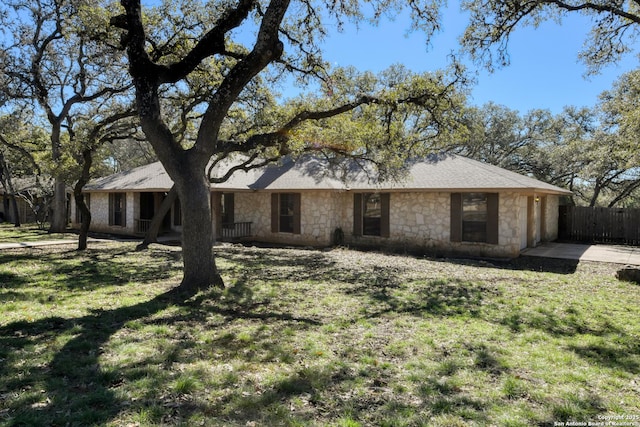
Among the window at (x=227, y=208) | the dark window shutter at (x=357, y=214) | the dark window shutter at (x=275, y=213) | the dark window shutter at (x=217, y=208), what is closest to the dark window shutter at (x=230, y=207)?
the window at (x=227, y=208)

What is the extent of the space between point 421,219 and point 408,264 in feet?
12.2

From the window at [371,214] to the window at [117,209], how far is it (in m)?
11.7

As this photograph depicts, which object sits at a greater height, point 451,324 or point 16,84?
point 16,84

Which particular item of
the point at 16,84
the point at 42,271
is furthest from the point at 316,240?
the point at 16,84

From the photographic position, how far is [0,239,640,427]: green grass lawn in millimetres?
3270

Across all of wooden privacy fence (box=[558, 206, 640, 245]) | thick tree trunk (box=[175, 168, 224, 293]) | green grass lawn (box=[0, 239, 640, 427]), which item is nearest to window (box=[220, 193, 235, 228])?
green grass lawn (box=[0, 239, 640, 427])

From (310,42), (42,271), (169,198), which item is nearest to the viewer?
(42,271)

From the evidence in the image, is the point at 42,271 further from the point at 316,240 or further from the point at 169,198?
the point at 316,240

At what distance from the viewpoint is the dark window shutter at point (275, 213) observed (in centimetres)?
1748

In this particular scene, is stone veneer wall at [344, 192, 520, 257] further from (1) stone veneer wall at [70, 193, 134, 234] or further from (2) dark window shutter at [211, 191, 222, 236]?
(1) stone veneer wall at [70, 193, 134, 234]

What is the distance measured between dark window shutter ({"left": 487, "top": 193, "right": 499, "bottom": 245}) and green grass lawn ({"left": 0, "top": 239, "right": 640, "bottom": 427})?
14.3 feet

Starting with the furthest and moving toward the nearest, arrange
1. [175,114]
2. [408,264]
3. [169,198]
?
[175,114] → [169,198] → [408,264]

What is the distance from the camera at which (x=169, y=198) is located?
14.6 meters

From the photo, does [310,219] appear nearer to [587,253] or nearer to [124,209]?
[124,209]
